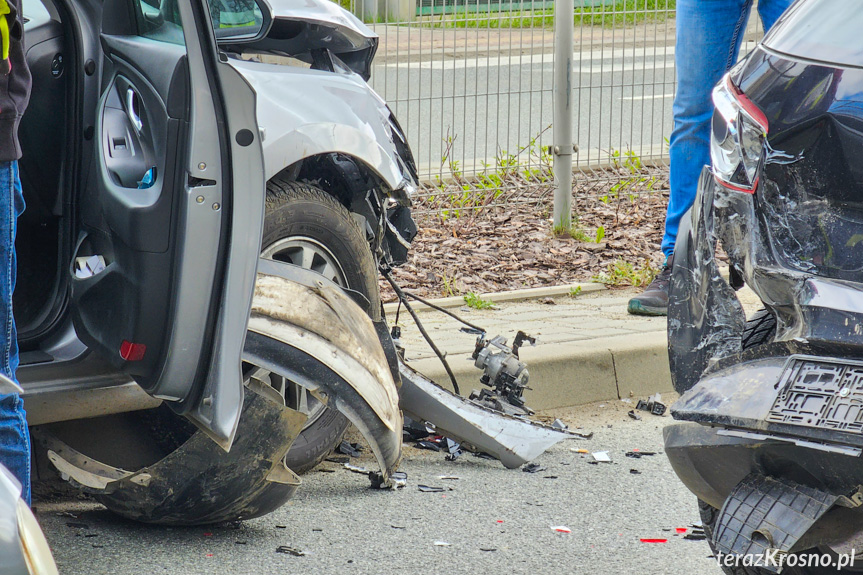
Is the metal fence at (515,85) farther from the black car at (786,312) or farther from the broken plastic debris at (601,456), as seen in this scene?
the black car at (786,312)

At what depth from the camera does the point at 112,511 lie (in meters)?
3.34

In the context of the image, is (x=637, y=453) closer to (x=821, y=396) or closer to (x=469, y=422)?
(x=469, y=422)

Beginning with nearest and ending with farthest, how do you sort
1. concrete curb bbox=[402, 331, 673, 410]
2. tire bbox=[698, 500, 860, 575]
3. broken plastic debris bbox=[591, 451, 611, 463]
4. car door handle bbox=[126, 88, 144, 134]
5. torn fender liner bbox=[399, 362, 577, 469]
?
tire bbox=[698, 500, 860, 575] → car door handle bbox=[126, 88, 144, 134] → torn fender liner bbox=[399, 362, 577, 469] → broken plastic debris bbox=[591, 451, 611, 463] → concrete curb bbox=[402, 331, 673, 410]

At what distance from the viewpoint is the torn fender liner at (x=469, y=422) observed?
3.93 metres

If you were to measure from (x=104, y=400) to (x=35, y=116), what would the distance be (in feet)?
2.48

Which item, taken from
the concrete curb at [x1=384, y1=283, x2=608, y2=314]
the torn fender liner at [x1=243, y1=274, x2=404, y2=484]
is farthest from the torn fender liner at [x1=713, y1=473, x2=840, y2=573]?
the concrete curb at [x1=384, y1=283, x2=608, y2=314]

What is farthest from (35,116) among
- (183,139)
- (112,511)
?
(112,511)

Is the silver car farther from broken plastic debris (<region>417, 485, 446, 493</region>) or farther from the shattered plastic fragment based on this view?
the shattered plastic fragment

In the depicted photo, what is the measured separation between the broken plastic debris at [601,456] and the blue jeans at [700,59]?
139 centimetres

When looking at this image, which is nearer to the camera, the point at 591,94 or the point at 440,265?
the point at 440,265

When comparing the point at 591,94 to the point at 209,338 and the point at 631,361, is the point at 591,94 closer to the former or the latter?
the point at 631,361

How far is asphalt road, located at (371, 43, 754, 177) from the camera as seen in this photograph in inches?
273

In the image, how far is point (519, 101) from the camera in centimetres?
730

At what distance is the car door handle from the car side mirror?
32 cm
